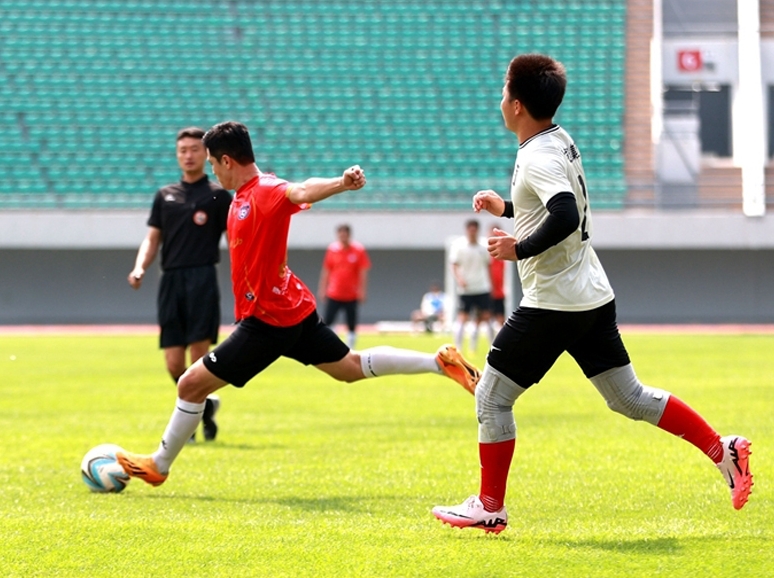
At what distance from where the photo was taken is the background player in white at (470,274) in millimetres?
19328

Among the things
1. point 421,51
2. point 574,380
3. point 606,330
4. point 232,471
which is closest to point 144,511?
point 232,471

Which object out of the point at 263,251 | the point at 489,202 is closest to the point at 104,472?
→ the point at 263,251

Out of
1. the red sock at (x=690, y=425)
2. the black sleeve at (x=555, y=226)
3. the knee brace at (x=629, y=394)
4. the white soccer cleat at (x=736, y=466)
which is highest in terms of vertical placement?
the black sleeve at (x=555, y=226)

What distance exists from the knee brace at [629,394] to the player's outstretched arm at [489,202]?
842mm

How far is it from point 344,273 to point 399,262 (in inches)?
501

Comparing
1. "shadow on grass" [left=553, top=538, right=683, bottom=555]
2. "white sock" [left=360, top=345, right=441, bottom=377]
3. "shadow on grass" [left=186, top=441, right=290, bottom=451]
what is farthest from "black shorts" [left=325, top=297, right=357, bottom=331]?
"shadow on grass" [left=553, top=538, right=683, bottom=555]

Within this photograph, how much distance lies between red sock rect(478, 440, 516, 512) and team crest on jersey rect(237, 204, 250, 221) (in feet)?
6.09

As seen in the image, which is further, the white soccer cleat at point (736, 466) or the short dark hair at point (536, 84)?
the white soccer cleat at point (736, 466)

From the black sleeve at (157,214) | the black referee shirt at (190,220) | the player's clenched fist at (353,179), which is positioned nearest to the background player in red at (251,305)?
the player's clenched fist at (353,179)

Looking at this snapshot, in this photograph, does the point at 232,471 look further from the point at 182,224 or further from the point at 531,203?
the point at 531,203

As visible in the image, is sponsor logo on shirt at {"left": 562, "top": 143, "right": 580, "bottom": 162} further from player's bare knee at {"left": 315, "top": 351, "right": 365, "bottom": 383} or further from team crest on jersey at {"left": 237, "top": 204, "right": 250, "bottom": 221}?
player's bare knee at {"left": 315, "top": 351, "right": 365, "bottom": 383}

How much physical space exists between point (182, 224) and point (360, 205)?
22.9m

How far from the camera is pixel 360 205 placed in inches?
1232

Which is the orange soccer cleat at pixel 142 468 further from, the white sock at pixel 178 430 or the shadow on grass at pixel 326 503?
the shadow on grass at pixel 326 503
